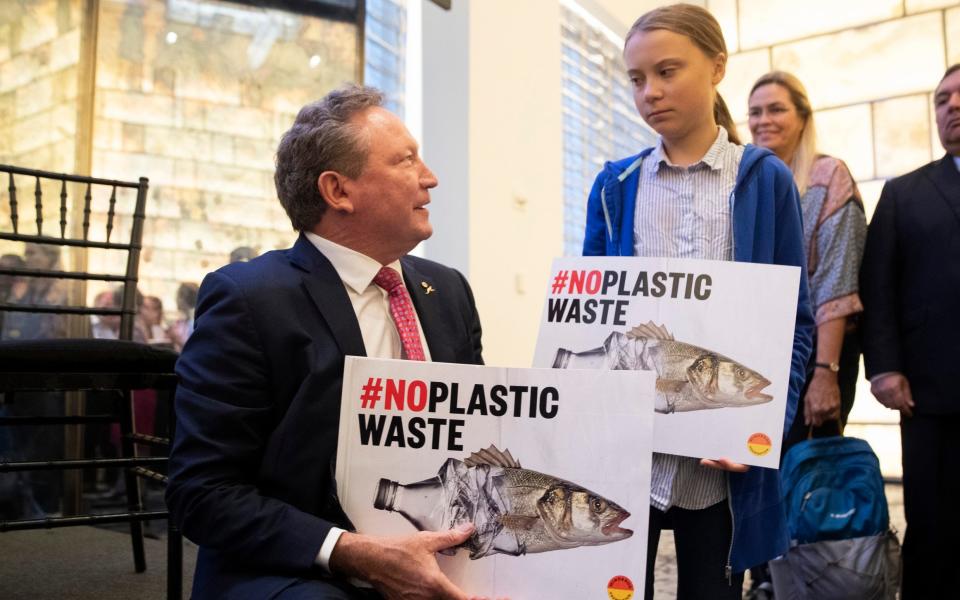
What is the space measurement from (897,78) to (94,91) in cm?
490

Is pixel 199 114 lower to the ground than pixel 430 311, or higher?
higher

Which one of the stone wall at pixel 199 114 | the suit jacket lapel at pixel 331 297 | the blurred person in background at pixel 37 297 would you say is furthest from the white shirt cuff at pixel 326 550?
the stone wall at pixel 199 114

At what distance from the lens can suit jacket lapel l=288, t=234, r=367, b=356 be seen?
1.30 m

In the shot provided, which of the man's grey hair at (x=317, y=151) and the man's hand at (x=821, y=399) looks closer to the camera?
the man's grey hair at (x=317, y=151)

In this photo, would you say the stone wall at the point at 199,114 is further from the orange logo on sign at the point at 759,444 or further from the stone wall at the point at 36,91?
the orange logo on sign at the point at 759,444

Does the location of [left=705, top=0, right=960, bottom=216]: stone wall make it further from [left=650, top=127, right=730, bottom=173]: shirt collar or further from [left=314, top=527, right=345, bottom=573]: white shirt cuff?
[left=314, top=527, right=345, bottom=573]: white shirt cuff

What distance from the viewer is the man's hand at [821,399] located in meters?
2.41

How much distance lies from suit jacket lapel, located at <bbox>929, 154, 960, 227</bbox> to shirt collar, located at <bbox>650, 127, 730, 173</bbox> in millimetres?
1197

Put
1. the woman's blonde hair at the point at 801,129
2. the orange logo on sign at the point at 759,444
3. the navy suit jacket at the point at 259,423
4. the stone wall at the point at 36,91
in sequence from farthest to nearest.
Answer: the stone wall at the point at 36,91 → the woman's blonde hair at the point at 801,129 → the orange logo on sign at the point at 759,444 → the navy suit jacket at the point at 259,423

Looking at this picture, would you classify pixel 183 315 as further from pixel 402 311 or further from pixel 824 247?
pixel 402 311

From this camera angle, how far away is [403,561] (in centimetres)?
112

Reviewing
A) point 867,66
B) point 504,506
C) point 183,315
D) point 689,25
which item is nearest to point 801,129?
point 689,25

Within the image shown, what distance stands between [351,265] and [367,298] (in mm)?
57

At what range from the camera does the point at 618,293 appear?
1379 mm
